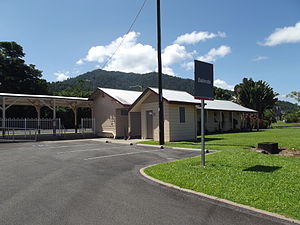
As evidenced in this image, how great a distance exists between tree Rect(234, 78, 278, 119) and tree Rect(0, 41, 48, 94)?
39363mm

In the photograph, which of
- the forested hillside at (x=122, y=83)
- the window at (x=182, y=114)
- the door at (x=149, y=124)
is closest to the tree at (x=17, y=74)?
the forested hillside at (x=122, y=83)

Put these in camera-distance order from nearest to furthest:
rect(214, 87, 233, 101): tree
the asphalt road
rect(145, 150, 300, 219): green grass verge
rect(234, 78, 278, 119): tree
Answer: the asphalt road → rect(145, 150, 300, 219): green grass verge → rect(234, 78, 278, 119): tree → rect(214, 87, 233, 101): tree

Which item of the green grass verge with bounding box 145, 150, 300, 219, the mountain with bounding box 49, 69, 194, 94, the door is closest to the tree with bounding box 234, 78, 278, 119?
the mountain with bounding box 49, 69, 194, 94

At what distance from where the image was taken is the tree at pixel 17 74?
44.3m

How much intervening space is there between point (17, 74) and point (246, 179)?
48.9 m

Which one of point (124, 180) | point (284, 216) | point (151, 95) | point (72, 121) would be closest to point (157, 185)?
point (124, 180)

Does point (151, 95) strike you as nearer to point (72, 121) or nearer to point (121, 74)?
point (72, 121)

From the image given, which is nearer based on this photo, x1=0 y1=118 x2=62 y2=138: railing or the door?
the door

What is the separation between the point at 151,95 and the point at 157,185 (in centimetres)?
1294

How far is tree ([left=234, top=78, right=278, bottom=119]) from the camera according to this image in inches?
1860

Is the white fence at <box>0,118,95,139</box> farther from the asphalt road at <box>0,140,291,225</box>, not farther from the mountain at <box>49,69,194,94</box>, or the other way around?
the mountain at <box>49,69,194,94</box>

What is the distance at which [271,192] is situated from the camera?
4.96 meters

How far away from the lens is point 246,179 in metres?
6.02

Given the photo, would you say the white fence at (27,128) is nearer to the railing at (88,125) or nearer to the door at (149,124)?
the railing at (88,125)
